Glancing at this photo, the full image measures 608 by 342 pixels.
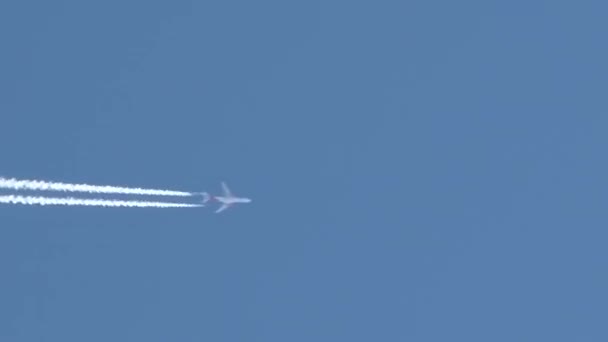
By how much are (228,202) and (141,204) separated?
16473 millimetres

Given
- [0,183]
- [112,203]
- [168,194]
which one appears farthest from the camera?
[168,194]

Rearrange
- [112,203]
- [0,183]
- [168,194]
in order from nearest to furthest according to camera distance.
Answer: [0,183] < [112,203] < [168,194]

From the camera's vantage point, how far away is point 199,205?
276 ft

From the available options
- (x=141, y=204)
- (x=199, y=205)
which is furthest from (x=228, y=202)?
(x=141, y=204)

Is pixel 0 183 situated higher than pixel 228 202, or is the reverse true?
pixel 228 202

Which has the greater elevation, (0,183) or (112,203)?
(112,203)

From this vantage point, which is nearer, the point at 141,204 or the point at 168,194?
the point at 141,204

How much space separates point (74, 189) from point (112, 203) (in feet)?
7.46

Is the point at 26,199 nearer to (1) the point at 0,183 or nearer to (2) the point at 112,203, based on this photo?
(1) the point at 0,183

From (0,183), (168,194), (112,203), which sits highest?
(168,194)

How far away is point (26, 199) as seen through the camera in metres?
57.5

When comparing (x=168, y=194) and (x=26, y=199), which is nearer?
(x=26, y=199)

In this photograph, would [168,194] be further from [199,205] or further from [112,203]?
[112,203]

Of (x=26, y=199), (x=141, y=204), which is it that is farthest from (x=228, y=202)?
(x=26, y=199)
